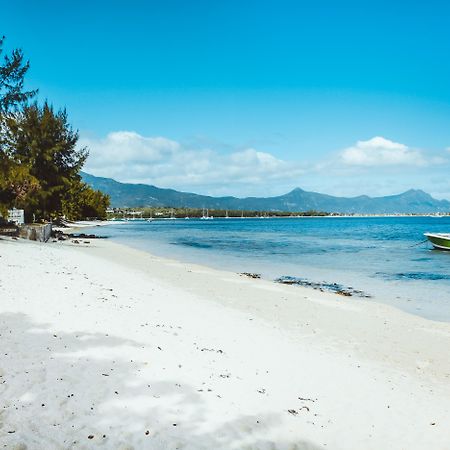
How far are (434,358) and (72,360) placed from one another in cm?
855

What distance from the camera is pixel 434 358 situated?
10.4 meters

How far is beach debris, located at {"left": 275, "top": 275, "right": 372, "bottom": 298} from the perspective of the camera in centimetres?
2088

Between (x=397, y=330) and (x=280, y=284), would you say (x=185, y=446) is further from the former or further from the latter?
(x=280, y=284)

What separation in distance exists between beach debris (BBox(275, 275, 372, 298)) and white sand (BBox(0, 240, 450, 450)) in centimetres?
631

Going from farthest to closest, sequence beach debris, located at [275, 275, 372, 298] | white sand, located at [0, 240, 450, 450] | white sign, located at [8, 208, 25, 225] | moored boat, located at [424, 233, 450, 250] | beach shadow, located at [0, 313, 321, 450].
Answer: moored boat, located at [424, 233, 450, 250] → white sign, located at [8, 208, 25, 225] → beach debris, located at [275, 275, 372, 298] → white sand, located at [0, 240, 450, 450] → beach shadow, located at [0, 313, 321, 450]

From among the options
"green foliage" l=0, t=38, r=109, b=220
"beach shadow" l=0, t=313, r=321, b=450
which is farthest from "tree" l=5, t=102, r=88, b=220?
"beach shadow" l=0, t=313, r=321, b=450

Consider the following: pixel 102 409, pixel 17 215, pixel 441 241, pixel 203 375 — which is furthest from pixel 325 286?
pixel 17 215

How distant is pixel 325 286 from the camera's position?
2323cm

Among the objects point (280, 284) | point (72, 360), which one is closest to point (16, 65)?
point (280, 284)

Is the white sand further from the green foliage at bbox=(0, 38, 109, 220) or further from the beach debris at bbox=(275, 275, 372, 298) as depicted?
the green foliage at bbox=(0, 38, 109, 220)

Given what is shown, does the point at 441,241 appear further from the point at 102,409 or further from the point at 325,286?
the point at 102,409

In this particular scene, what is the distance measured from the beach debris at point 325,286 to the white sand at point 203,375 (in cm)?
631

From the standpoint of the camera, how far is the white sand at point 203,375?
583 centimetres

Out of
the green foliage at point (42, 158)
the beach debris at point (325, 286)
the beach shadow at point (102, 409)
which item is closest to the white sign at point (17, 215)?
the green foliage at point (42, 158)
